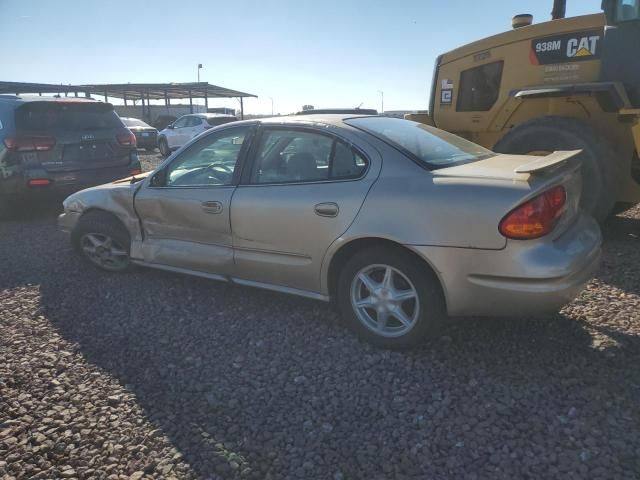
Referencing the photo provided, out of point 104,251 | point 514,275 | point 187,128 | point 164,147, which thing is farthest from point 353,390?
point 164,147

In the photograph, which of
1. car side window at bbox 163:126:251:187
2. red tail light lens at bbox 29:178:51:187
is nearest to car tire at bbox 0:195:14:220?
red tail light lens at bbox 29:178:51:187

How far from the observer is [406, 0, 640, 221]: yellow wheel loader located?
4.94 metres

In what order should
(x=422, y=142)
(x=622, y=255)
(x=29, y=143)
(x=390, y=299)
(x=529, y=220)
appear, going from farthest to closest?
(x=29, y=143)
(x=622, y=255)
(x=422, y=142)
(x=390, y=299)
(x=529, y=220)

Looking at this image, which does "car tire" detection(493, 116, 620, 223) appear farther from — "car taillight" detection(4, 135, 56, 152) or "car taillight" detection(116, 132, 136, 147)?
"car taillight" detection(4, 135, 56, 152)

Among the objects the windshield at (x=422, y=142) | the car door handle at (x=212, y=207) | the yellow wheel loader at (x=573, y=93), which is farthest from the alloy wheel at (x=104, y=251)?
the yellow wheel loader at (x=573, y=93)

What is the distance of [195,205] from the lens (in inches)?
156

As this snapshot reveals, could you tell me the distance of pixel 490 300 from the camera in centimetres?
283

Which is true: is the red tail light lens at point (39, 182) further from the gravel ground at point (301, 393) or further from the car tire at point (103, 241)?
the gravel ground at point (301, 393)

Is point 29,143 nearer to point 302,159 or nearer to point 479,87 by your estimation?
point 302,159

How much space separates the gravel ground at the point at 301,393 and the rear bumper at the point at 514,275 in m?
0.41

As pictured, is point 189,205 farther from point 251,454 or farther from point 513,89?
point 513,89

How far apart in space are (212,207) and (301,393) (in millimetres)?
1698

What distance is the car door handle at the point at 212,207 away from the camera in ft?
12.5

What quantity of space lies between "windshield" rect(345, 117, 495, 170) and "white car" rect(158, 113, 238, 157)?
50.5 feet
